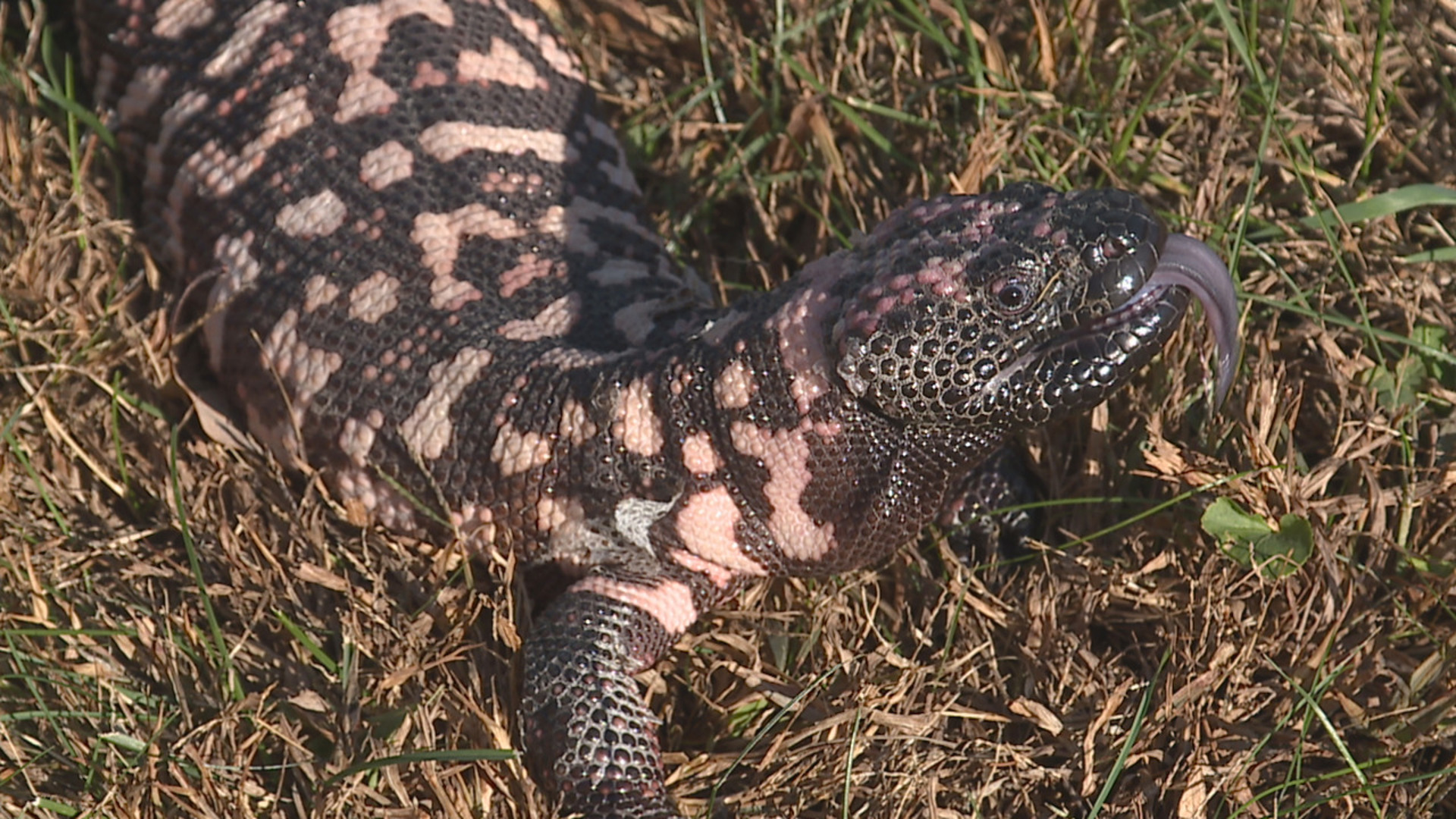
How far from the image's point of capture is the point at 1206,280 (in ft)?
6.53

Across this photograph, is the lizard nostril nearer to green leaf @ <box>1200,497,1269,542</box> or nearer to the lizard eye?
the lizard eye

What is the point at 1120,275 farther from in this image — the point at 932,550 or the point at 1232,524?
the point at 932,550

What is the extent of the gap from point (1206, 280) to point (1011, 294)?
1.03 ft

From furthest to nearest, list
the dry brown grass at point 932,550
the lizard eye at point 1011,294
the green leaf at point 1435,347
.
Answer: the green leaf at point 1435,347, the dry brown grass at point 932,550, the lizard eye at point 1011,294

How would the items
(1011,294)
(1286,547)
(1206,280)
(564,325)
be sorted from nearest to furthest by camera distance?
(1011,294)
(1206,280)
(1286,547)
(564,325)

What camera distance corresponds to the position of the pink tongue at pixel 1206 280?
6.47 feet

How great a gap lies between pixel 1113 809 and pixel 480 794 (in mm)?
934

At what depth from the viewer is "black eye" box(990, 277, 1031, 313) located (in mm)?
1888

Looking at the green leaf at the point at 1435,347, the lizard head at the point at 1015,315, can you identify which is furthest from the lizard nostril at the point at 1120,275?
the green leaf at the point at 1435,347

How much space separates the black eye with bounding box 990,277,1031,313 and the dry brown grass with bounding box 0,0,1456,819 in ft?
1.66

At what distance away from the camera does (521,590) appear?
2.24 metres

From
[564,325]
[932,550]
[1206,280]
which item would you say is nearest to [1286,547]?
[1206,280]

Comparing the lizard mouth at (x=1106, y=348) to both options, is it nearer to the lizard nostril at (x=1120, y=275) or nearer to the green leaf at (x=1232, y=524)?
the lizard nostril at (x=1120, y=275)

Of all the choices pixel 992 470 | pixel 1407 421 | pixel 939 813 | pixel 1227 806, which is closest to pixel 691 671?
pixel 939 813
